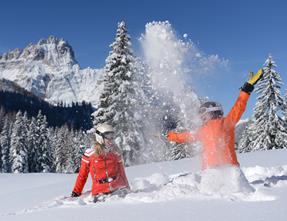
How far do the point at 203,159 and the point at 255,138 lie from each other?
3081cm

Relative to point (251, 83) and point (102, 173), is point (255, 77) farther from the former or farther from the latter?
point (102, 173)

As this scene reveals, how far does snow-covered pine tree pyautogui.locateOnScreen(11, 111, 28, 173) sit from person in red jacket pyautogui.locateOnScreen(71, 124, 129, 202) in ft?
168

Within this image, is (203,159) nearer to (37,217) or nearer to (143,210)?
(143,210)

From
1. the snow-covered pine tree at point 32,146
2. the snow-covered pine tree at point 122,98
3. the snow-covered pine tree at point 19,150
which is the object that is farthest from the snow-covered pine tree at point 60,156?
the snow-covered pine tree at point 122,98

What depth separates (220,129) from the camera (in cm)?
735

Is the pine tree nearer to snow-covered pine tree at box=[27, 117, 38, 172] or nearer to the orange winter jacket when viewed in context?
snow-covered pine tree at box=[27, 117, 38, 172]

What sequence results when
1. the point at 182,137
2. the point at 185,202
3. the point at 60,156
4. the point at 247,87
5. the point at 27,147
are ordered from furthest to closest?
the point at 60,156 → the point at 27,147 → the point at 182,137 → the point at 247,87 → the point at 185,202

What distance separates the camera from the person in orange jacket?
723 cm

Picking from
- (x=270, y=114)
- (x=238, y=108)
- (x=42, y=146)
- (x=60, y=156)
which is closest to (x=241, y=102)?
(x=238, y=108)

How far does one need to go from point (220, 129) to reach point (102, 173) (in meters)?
2.21

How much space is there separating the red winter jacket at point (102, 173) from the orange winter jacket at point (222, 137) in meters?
1.56

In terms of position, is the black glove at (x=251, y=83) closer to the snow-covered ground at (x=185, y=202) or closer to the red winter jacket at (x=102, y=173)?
the snow-covered ground at (x=185, y=202)

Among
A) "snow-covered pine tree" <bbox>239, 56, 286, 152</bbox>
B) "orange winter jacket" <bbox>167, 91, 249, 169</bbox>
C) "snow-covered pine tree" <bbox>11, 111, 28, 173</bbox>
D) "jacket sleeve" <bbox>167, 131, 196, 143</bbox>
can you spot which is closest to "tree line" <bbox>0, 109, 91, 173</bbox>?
"snow-covered pine tree" <bbox>11, 111, 28, 173</bbox>

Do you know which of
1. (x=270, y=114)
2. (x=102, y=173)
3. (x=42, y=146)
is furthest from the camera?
(x=42, y=146)
